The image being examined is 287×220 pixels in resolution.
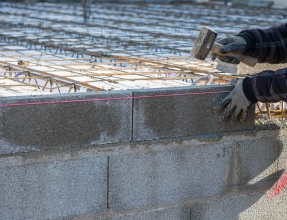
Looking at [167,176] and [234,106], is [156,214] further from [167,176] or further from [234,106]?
[234,106]

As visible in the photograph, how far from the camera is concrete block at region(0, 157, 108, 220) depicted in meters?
5.80

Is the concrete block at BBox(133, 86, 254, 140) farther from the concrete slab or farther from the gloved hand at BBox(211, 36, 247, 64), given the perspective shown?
the concrete slab

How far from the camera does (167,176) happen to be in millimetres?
6562

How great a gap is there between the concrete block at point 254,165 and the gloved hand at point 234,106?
0.30 metres

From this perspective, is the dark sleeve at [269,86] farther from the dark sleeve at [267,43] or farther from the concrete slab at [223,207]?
the concrete slab at [223,207]

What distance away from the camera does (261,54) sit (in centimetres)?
695

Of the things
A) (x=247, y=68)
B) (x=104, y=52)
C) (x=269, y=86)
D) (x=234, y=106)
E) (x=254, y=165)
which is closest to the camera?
(x=269, y=86)

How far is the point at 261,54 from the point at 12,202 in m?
2.81

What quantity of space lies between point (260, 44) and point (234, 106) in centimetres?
68

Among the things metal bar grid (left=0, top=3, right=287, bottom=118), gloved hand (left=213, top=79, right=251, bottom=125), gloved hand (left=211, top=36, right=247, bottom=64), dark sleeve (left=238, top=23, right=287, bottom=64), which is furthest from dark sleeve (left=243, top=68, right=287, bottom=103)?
metal bar grid (left=0, top=3, right=287, bottom=118)

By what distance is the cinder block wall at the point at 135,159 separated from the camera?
5.86 metres

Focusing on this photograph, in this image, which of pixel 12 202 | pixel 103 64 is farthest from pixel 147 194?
pixel 103 64

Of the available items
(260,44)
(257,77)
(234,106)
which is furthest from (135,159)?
(260,44)

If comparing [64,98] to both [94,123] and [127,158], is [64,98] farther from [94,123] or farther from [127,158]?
[127,158]
